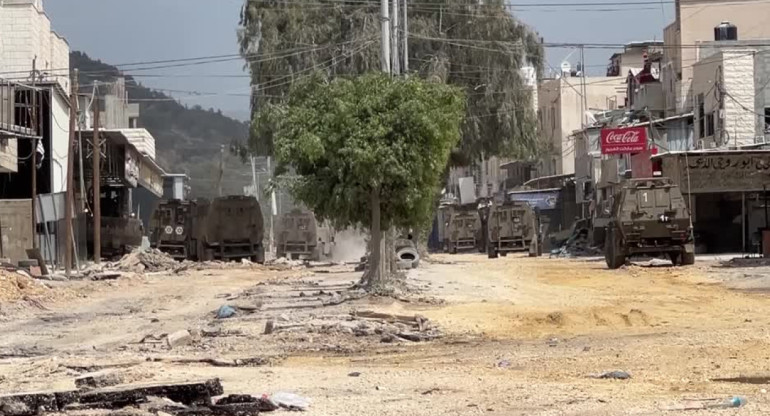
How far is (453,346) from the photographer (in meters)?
16.4

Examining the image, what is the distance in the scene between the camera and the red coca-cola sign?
5397 cm

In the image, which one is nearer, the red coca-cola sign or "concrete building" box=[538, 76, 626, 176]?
the red coca-cola sign

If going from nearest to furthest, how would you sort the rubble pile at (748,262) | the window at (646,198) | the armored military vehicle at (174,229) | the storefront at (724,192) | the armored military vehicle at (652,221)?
the rubble pile at (748,262) < the armored military vehicle at (652,221) < the window at (646,198) < the storefront at (724,192) < the armored military vehicle at (174,229)

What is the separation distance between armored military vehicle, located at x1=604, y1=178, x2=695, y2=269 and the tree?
44.1ft

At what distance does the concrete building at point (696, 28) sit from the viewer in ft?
216

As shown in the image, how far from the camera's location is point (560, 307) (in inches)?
884

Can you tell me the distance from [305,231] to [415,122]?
30.2 meters

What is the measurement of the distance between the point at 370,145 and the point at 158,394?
542 inches

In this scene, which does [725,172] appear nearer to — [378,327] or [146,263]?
[146,263]

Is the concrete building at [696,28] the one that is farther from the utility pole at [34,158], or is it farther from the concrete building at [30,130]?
the utility pole at [34,158]

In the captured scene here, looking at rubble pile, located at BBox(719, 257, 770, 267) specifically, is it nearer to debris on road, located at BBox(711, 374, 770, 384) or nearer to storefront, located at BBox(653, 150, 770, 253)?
storefront, located at BBox(653, 150, 770, 253)

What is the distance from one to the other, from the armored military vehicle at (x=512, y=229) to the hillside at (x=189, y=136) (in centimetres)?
6785

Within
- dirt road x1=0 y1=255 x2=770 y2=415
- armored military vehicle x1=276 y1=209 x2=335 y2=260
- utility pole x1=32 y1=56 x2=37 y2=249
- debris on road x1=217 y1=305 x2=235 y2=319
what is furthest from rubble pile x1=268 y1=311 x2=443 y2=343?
armored military vehicle x1=276 y1=209 x2=335 y2=260

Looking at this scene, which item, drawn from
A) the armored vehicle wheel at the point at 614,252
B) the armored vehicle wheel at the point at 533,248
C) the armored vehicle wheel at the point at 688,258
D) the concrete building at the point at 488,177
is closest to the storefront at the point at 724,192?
the armored vehicle wheel at the point at 533,248
